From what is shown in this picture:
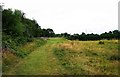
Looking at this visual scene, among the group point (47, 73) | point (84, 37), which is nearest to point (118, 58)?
point (47, 73)

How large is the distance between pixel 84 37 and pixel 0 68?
79.5 metres

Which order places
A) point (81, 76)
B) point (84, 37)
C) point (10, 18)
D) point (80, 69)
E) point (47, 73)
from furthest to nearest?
point (84, 37)
point (10, 18)
point (80, 69)
point (47, 73)
point (81, 76)

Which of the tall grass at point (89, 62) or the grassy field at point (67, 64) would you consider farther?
the tall grass at point (89, 62)

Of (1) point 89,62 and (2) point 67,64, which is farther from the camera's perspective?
(1) point 89,62

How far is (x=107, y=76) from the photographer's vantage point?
51.6 feet

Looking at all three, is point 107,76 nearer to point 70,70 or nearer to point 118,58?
point 70,70

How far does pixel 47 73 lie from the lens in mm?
16500

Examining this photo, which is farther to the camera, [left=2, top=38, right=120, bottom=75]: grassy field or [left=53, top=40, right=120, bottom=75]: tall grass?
[left=53, top=40, right=120, bottom=75]: tall grass

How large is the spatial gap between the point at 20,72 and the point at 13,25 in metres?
44.7

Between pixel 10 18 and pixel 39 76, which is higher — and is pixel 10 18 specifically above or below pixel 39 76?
above

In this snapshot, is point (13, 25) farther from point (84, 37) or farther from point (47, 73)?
point (47, 73)

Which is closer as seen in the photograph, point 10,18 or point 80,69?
point 80,69

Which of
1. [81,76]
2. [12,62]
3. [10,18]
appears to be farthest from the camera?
[10,18]

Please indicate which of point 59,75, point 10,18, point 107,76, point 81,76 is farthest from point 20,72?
point 10,18
